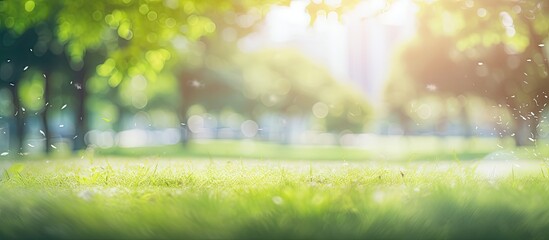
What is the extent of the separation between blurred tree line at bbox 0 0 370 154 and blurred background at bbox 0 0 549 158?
55mm

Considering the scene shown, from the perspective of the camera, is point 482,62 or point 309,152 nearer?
point 309,152

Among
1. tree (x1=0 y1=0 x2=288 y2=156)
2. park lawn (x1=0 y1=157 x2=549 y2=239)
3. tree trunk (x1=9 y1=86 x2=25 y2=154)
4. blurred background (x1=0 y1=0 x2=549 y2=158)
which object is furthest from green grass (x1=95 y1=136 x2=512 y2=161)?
park lawn (x1=0 y1=157 x2=549 y2=239)

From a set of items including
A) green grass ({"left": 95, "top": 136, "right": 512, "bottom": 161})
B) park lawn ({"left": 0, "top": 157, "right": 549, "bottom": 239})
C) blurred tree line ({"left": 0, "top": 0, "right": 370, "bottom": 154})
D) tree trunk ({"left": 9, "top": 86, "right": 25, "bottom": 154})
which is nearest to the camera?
park lawn ({"left": 0, "top": 157, "right": 549, "bottom": 239})

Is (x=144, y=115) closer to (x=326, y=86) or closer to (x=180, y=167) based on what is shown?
(x=326, y=86)

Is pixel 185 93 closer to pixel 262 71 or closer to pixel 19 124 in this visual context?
pixel 262 71

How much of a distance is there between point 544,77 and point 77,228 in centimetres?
1244

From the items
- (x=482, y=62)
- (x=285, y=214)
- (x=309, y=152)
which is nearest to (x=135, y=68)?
(x=285, y=214)

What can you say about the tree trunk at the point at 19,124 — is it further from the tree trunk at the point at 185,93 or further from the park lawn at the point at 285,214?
the park lawn at the point at 285,214

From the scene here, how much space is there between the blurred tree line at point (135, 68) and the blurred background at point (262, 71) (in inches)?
2.2

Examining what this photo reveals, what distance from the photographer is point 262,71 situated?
51812 millimetres

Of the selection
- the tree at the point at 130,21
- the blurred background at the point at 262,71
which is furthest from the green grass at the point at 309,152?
the tree at the point at 130,21

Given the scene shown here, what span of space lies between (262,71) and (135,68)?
127 ft

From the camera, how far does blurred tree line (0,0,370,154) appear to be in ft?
40.9

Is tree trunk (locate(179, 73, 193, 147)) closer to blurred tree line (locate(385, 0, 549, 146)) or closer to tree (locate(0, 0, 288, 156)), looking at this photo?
blurred tree line (locate(385, 0, 549, 146))
